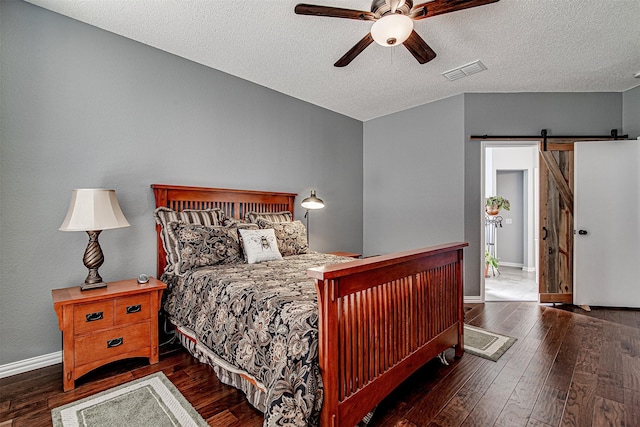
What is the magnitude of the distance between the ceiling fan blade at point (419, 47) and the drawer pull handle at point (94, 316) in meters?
2.92

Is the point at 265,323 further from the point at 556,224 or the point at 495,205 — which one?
the point at 495,205

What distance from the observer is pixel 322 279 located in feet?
4.61

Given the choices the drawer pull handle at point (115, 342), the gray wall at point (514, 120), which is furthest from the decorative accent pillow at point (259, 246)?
the gray wall at point (514, 120)

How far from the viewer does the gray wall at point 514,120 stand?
4.00m

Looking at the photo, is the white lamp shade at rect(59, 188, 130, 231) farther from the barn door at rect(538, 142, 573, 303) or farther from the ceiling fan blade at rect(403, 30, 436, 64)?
the barn door at rect(538, 142, 573, 303)

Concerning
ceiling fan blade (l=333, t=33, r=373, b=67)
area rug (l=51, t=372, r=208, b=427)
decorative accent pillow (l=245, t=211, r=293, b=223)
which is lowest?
area rug (l=51, t=372, r=208, b=427)

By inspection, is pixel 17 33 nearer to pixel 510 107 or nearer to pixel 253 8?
pixel 253 8

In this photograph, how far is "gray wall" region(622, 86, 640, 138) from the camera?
384 cm

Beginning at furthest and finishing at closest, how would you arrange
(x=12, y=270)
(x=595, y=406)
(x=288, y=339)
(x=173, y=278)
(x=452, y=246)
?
(x=173, y=278) < (x=452, y=246) < (x=12, y=270) < (x=595, y=406) < (x=288, y=339)

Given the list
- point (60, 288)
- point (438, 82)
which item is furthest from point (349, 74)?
point (60, 288)

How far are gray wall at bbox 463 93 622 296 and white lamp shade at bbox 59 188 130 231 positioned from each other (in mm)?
3952

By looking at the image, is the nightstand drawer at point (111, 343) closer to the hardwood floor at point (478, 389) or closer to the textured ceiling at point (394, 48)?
the hardwood floor at point (478, 389)

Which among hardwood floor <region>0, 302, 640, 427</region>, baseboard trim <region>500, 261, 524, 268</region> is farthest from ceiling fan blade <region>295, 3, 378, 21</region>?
baseboard trim <region>500, 261, 524, 268</region>

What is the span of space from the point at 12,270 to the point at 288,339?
7.39 feet
